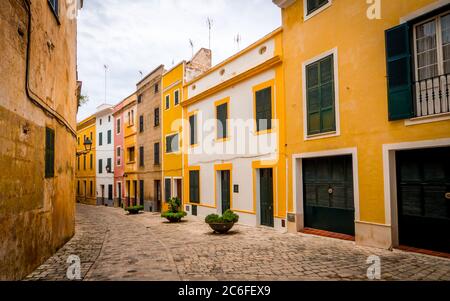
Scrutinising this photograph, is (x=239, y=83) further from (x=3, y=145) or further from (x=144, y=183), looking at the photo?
(x=144, y=183)

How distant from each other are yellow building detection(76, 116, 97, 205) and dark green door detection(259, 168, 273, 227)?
27.2m

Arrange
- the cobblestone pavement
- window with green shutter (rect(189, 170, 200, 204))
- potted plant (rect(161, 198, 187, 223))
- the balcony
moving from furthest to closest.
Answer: window with green shutter (rect(189, 170, 200, 204))
potted plant (rect(161, 198, 187, 223))
the balcony
the cobblestone pavement

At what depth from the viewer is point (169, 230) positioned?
42.1 feet

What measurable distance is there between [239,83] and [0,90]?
10.1 meters

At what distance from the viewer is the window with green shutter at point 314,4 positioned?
10055 mm

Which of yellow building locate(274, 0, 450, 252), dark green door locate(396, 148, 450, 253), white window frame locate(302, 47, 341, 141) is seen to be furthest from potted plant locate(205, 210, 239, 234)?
dark green door locate(396, 148, 450, 253)

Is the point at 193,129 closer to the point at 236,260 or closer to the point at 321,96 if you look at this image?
the point at 321,96

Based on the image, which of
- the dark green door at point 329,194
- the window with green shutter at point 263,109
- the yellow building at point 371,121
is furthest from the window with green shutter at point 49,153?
the dark green door at point 329,194

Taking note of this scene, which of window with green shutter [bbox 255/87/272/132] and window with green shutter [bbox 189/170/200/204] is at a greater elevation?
window with green shutter [bbox 255/87/272/132]

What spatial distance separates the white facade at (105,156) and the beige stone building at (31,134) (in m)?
21.9

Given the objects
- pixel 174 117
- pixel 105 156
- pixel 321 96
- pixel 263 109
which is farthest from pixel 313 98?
pixel 105 156

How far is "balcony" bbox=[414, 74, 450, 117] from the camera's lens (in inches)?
272

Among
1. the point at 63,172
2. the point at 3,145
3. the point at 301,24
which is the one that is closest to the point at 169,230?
the point at 63,172

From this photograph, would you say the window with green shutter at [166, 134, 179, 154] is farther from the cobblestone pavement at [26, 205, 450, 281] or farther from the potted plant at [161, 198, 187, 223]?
the cobblestone pavement at [26, 205, 450, 281]
